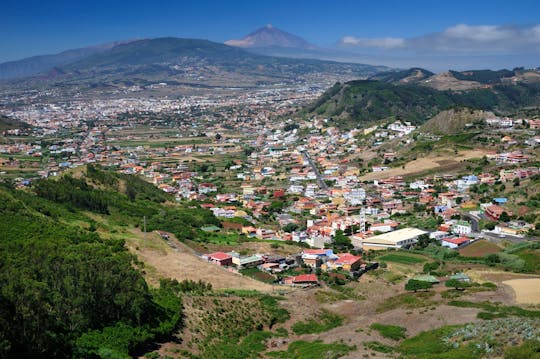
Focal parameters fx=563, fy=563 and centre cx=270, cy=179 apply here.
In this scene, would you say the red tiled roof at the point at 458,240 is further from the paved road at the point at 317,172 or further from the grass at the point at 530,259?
the paved road at the point at 317,172

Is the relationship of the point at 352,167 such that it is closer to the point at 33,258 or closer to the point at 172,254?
the point at 172,254

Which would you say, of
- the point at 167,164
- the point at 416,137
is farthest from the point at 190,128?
the point at 416,137

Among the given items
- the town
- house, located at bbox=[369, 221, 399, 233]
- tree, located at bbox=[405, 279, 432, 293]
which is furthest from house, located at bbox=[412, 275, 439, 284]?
house, located at bbox=[369, 221, 399, 233]

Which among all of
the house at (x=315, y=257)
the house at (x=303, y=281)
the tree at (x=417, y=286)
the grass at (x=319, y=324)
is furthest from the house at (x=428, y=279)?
the grass at (x=319, y=324)

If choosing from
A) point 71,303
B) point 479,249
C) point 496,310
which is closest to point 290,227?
point 479,249

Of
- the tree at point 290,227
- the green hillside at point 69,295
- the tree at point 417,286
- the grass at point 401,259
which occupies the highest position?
the green hillside at point 69,295

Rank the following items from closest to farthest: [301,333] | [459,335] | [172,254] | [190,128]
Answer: [459,335]
[301,333]
[172,254]
[190,128]

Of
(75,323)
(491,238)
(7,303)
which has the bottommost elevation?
(491,238)

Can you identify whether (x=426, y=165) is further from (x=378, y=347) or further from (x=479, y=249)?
(x=378, y=347)
